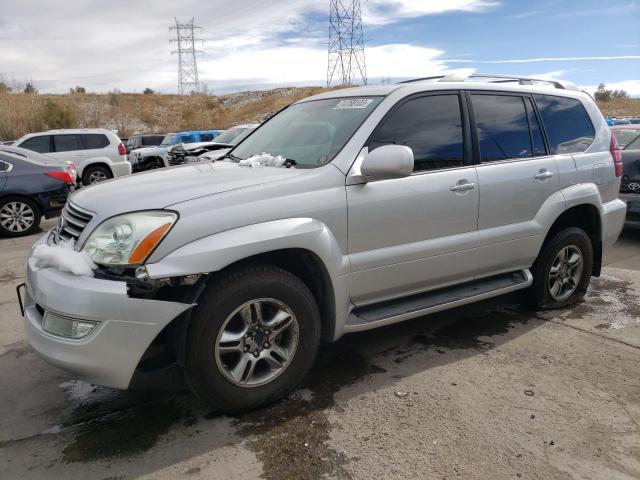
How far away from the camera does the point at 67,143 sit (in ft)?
47.9

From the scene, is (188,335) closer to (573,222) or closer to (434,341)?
(434,341)

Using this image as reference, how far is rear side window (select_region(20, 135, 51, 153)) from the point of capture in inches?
554

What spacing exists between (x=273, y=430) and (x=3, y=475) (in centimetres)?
128

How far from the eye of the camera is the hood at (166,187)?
2.81 m

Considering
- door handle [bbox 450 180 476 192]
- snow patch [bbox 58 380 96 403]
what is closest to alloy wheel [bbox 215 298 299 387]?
snow patch [bbox 58 380 96 403]

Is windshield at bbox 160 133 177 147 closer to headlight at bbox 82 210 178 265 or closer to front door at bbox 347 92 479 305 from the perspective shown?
front door at bbox 347 92 479 305

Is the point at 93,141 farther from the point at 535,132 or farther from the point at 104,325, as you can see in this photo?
the point at 104,325

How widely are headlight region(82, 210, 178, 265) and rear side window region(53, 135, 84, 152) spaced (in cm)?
1325

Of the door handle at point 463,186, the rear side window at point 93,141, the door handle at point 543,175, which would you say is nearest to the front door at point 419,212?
the door handle at point 463,186

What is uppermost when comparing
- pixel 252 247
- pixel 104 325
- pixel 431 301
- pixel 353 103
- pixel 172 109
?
pixel 172 109

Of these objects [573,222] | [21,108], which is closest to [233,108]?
[21,108]

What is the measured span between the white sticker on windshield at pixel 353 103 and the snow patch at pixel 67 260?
1.93 m

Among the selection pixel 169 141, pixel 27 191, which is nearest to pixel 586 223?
pixel 27 191

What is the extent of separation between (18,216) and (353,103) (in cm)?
728
